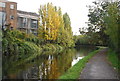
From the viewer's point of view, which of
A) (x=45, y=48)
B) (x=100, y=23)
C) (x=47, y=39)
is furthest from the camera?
(x=47, y=39)

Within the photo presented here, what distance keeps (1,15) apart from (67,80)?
34303mm

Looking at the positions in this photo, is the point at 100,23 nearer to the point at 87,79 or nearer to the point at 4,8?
the point at 4,8

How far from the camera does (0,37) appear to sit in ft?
91.7

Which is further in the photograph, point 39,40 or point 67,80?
point 39,40

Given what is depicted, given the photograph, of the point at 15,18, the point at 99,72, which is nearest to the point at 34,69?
the point at 99,72

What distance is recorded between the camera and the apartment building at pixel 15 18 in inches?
1745

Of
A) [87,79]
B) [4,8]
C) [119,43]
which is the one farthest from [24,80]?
A: [4,8]

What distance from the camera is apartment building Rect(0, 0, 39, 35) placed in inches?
1745

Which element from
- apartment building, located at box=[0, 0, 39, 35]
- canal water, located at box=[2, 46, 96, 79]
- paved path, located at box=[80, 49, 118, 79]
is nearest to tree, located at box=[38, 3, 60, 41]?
apartment building, located at box=[0, 0, 39, 35]

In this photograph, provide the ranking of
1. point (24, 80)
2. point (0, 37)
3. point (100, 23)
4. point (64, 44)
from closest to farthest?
point (24, 80), point (0, 37), point (100, 23), point (64, 44)

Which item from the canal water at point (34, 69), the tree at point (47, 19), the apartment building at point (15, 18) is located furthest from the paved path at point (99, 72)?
the tree at point (47, 19)

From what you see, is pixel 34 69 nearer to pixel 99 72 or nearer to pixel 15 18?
pixel 99 72

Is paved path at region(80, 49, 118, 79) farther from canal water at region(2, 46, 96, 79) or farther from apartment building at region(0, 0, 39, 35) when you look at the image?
apartment building at region(0, 0, 39, 35)

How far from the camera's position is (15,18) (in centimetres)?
4666
